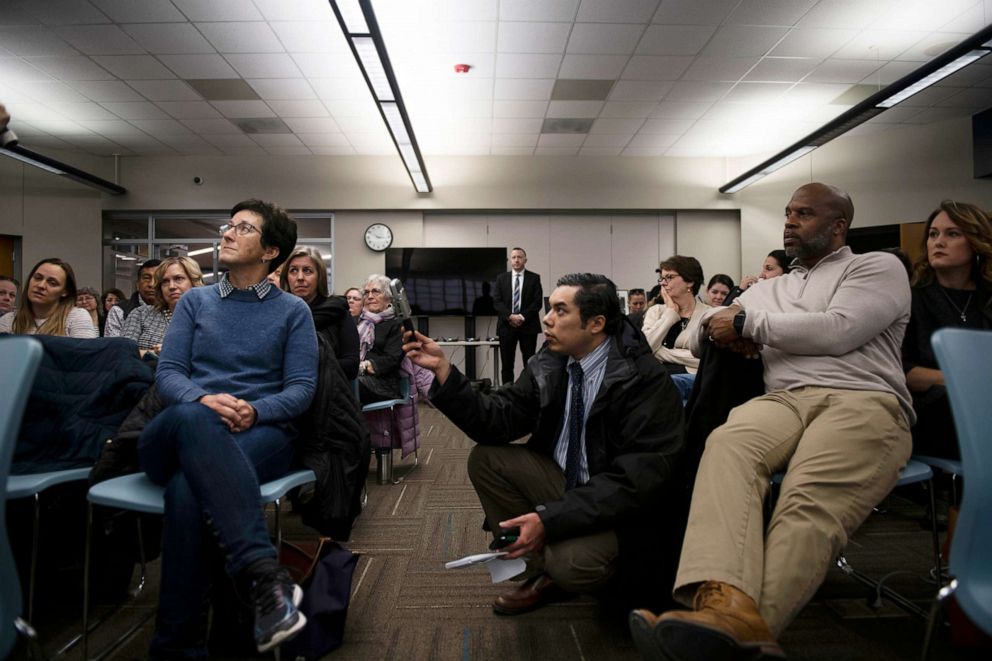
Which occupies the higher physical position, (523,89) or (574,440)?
(523,89)

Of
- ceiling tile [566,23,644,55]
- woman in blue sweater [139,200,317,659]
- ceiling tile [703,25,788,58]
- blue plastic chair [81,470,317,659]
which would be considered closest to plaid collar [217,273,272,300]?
woman in blue sweater [139,200,317,659]

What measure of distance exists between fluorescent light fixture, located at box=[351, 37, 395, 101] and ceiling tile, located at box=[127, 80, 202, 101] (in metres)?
2.02

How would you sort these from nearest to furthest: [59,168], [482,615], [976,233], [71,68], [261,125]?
[482,615] → [976,233] → [71,68] → [59,168] → [261,125]

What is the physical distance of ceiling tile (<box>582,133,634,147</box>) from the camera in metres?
6.85

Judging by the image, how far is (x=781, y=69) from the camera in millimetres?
5008

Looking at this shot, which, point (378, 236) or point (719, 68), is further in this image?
point (378, 236)

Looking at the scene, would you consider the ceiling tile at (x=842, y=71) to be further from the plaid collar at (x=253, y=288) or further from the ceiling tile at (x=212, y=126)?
the ceiling tile at (x=212, y=126)

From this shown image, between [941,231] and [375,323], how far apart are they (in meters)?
2.78

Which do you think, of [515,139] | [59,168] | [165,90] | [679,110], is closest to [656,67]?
[679,110]

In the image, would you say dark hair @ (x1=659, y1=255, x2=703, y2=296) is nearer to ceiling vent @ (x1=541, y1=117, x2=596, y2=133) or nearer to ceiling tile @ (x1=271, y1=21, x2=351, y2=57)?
ceiling tile @ (x1=271, y1=21, x2=351, y2=57)

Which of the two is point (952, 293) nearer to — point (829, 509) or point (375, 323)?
point (829, 509)

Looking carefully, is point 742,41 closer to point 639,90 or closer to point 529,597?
point 639,90

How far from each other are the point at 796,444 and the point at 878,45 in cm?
448

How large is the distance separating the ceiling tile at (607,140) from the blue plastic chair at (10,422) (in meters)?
6.61
